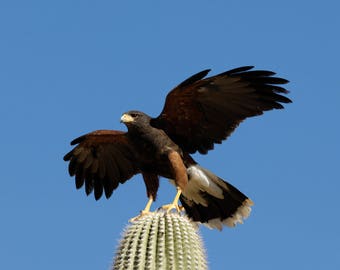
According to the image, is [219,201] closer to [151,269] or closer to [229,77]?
[229,77]

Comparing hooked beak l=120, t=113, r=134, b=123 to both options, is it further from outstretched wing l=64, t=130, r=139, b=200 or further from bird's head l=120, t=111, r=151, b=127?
outstretched wing l=64, t=130, r=139, b=200

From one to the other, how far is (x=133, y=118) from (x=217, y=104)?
1.23 metres

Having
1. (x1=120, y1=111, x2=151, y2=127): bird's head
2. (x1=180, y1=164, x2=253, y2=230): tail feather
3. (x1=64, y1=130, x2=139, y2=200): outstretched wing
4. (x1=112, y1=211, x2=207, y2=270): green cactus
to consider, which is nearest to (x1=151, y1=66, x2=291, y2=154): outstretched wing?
(x1=120, y1=111, x2=151, y2=127): bird's head

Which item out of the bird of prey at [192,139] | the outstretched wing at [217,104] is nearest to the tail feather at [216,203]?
the bird of prey at [192,139]

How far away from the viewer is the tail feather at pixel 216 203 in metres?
10.9

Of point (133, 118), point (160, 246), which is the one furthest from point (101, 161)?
point (160, 246)

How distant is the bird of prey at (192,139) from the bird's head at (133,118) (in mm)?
14

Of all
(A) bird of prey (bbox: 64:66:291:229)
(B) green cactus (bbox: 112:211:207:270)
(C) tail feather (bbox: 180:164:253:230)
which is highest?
(A) bird of prey (bbox: 64:66:291:229)

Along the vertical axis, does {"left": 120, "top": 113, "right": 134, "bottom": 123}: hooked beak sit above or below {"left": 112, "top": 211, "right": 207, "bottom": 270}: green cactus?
above

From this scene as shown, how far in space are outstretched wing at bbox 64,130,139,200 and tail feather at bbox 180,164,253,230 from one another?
968 millimetres

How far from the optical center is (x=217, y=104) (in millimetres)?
10750

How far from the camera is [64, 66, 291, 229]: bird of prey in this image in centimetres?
1038

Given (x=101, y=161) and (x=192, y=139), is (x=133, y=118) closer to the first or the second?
(x=192, y=139)

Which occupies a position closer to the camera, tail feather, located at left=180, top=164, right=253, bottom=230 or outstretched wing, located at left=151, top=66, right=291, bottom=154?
outstretched wing, located at left=151, top=66, right=291, bottom=154
